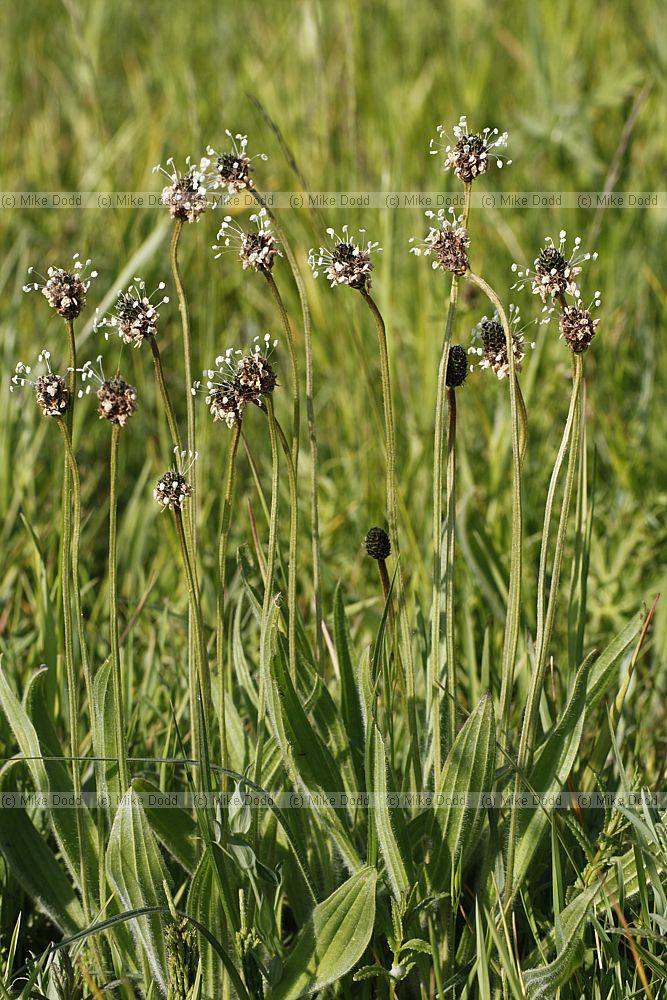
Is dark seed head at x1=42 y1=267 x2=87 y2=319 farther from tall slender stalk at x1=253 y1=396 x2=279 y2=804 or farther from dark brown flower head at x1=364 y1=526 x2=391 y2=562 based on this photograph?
dark brown flower head at x1=364 y1=526 x2=391 y2=562

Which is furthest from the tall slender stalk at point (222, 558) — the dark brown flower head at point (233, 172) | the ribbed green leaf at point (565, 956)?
the ribbed green leaf at point (565, 956)

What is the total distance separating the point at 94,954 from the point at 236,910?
252 millimetres

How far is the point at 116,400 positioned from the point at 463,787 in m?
0.76

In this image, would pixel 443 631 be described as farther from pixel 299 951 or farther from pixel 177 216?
pixel 177 216

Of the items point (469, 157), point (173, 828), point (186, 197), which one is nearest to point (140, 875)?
point (173, 828)

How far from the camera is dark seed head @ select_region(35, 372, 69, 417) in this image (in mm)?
1386

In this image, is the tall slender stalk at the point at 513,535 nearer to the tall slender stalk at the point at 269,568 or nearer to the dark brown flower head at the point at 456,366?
the dark brown flower head at the point at 456,366

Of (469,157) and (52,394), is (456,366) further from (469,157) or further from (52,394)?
(52,394)

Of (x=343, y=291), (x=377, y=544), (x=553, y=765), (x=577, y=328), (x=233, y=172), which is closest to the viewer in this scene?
(x=577, y=328)

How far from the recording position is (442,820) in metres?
1.58

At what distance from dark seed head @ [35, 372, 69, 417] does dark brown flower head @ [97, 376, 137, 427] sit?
0.08 m

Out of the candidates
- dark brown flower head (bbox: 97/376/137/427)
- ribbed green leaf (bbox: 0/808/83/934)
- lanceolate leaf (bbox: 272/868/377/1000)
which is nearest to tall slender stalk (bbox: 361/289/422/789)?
lanceolate leaf (bbox: 272/868/377/1000)

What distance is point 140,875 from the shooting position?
1.55 metres

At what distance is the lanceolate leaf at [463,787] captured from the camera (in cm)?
151
